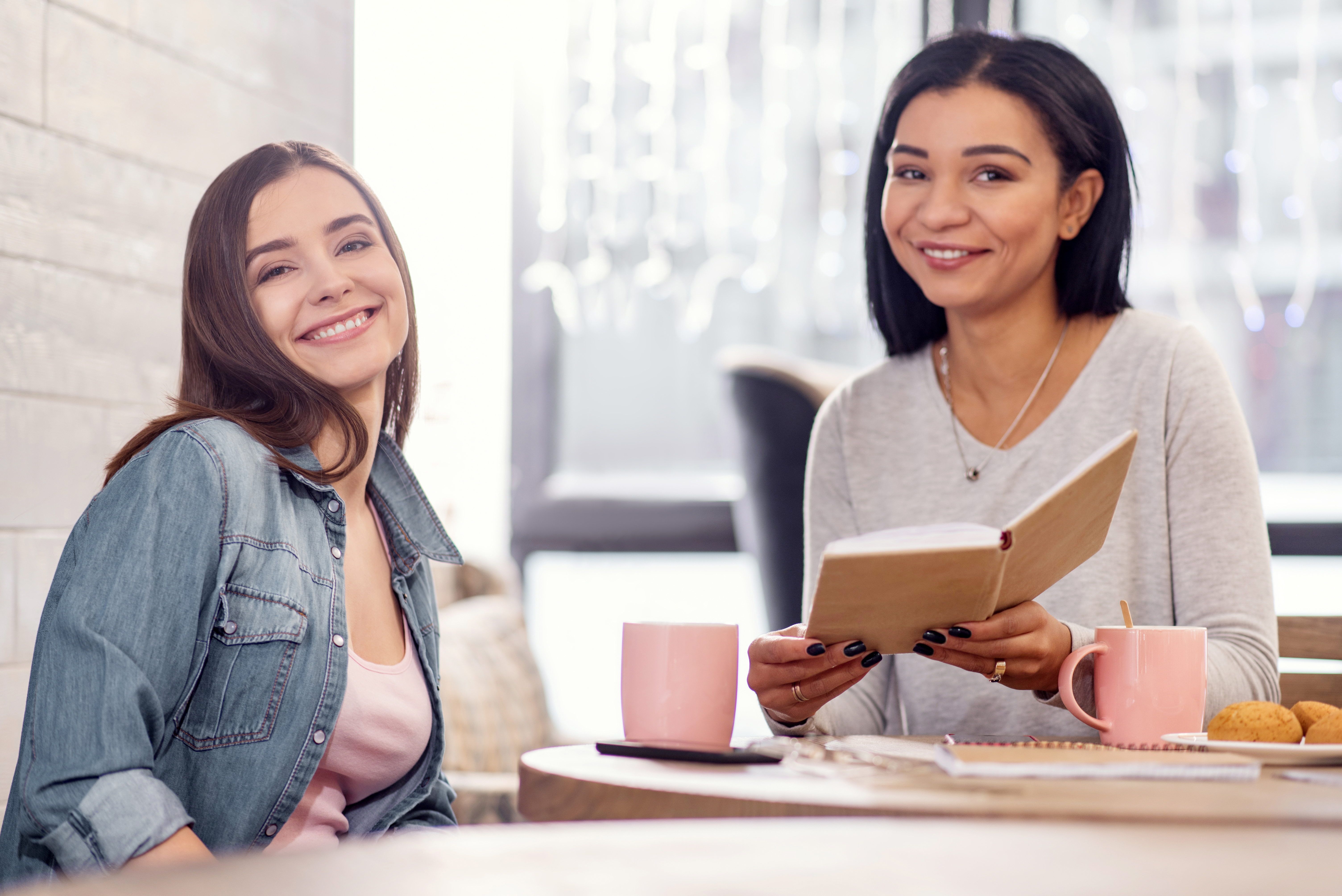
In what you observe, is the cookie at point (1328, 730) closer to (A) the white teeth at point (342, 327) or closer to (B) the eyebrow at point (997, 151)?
(B) the eyebrow at point (997, 151)

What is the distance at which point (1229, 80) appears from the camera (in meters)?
2.72

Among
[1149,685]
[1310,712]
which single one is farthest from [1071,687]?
[1310,712]

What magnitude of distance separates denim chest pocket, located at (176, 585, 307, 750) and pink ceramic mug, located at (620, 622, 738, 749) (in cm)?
33

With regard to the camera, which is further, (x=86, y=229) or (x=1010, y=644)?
(x=86, y=229)

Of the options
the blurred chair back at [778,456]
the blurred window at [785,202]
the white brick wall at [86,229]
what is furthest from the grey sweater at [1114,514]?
the blurred window at [785,202]

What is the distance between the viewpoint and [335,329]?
1.21m

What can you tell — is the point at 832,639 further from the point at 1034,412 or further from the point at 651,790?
the point at 1034,412

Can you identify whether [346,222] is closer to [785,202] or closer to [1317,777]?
[1317,777]

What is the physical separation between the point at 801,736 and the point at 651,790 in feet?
1.36

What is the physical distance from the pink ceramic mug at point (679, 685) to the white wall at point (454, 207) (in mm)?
1475

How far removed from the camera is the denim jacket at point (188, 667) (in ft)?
2.98

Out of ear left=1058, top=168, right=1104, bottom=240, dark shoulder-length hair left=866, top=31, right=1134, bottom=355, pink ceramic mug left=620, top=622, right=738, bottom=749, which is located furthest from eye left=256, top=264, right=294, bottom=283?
ear left=1058, top=168, right=1104, bottom=240

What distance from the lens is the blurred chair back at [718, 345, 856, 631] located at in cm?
222

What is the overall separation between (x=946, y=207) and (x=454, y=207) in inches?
64.5
